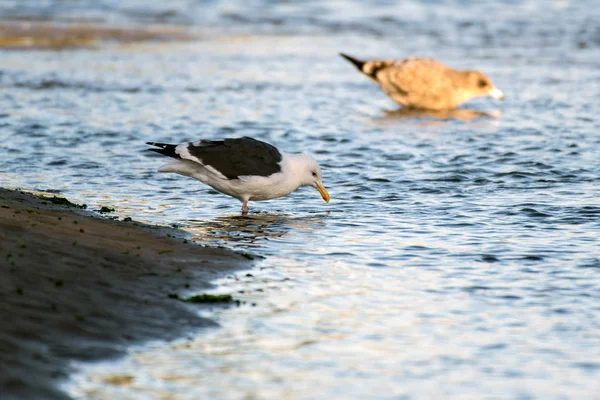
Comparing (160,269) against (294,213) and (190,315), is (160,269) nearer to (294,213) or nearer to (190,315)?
(190,315)

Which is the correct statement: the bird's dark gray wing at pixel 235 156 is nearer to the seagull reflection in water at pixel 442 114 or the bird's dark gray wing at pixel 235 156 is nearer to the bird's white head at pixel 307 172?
the bird's white head at pixel 307 172

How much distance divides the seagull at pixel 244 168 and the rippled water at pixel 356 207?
0.30 m

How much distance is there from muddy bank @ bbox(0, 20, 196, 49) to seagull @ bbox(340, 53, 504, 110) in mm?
8838

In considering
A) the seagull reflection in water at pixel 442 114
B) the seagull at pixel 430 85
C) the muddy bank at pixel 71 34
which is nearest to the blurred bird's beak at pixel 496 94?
the seagull at pixel 430 85

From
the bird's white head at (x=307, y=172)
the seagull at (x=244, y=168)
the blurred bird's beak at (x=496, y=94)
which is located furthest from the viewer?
the blurred bird's beak at (x=496, y=94)

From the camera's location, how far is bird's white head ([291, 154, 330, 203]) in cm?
970

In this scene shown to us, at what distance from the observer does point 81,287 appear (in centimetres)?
634

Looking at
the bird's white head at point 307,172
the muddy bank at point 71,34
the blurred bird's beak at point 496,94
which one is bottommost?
the bird's white head at point 307,172

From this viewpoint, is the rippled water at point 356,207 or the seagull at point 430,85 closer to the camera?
the rippled water at point 356,207

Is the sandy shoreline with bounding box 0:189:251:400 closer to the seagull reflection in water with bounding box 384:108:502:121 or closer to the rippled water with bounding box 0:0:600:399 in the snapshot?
the rippled water with bounding box 0:0:600:399

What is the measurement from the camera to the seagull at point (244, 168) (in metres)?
9.45

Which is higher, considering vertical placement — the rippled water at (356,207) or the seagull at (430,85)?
the seagull at (430,85)

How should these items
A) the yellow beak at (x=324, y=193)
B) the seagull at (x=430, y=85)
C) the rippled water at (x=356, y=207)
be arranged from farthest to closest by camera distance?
the seagull at (x=430, y=85) → the yellow beak at (x=324, y=193) → the rippled water at (x=356, y=207)

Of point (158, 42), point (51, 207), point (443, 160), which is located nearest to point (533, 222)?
point (443, 160)
